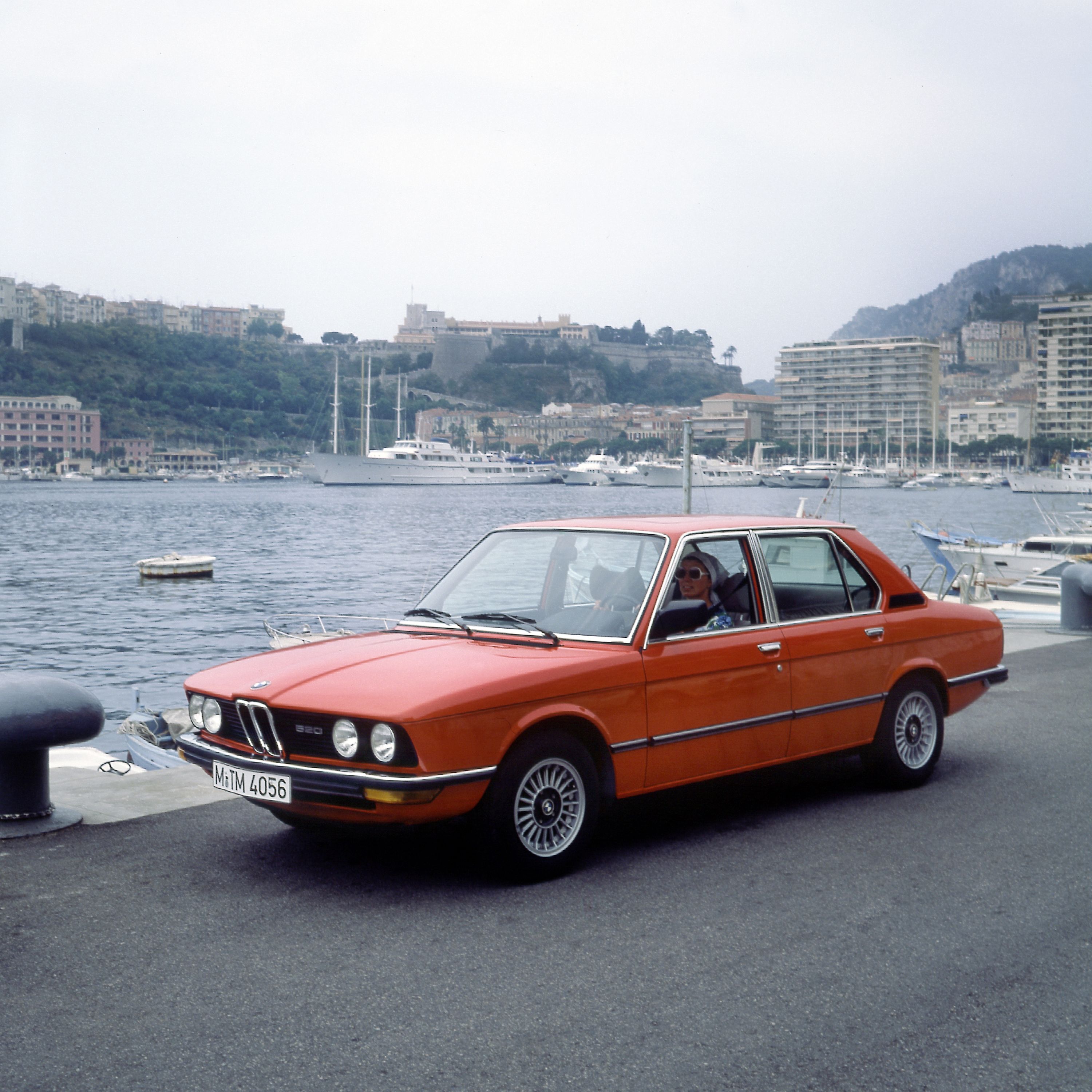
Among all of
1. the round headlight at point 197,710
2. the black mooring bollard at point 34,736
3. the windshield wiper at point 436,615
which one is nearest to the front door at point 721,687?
the windshield wiper at point 436,615

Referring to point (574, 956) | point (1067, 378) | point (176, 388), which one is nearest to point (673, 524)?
point (574, 956)

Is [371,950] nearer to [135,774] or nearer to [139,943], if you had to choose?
[139,943]

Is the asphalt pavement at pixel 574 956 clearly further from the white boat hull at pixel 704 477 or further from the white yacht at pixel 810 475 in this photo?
the white yacht at pixel 810 475

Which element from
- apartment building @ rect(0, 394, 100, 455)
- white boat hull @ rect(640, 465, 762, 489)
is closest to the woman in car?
white boat hull @ rect(640, 465, 762, 489)

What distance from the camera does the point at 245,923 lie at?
469 centimetres

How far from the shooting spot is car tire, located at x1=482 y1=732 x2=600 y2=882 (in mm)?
5062

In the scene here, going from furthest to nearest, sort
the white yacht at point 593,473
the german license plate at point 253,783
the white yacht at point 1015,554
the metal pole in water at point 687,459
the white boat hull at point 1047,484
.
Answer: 1. the white yacht at point 593,473
2. the white boat hull at point 1047,484
3. the white yacht at point 1015,554
4. the metal pole in water at point 687,459
5. the german license plate at point 253,783

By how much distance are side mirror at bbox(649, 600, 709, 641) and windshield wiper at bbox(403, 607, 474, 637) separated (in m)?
0.92

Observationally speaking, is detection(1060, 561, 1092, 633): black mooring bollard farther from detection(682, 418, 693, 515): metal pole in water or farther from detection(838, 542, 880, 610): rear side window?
detection(838, 542, 880, 610): rear side window

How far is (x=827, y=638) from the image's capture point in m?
6.50

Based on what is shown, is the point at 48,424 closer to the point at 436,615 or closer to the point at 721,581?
the point at 436,615

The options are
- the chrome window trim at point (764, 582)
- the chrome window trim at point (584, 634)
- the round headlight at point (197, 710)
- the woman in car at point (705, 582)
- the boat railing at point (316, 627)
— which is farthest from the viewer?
the boat railing at point (316, 627)

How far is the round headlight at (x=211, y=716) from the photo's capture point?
552cm

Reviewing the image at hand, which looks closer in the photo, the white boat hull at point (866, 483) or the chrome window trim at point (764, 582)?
the chrome window trim at point (764, 582)
